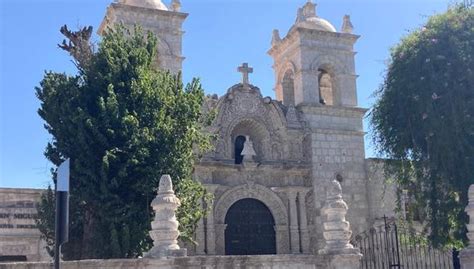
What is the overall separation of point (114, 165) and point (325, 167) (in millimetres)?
10349

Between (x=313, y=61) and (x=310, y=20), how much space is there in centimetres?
183

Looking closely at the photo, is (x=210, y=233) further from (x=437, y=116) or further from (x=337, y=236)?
(x=337, y=236)

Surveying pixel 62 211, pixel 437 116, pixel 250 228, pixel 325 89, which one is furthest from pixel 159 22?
pixel 62 211

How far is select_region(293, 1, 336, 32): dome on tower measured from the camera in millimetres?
23609

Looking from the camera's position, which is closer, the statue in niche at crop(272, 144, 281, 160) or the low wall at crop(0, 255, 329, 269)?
the low wall at crop(0, 255, 329, 269)

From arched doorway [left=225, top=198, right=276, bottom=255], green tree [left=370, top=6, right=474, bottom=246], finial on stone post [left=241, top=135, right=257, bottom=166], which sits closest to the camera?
green tree [left=370, top=6, right=474, bottom=246]

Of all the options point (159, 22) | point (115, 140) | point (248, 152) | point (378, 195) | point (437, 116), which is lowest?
point (378, 195)

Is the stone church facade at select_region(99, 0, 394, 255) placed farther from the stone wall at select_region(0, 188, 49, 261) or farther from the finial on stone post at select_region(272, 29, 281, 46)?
the stone wall at select_region(0, 188, 49, 261)

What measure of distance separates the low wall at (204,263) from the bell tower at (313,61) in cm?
1175

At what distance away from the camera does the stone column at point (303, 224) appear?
69.0 feet

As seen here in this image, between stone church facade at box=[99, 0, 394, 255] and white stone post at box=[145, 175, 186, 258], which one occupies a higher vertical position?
stone church facade at box=[99, 0, 394, 255]

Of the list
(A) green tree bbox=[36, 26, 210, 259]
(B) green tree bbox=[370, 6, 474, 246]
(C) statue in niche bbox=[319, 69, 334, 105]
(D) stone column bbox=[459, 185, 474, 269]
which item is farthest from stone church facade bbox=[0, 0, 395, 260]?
(D) stone column bbox=[459, 185, 474, 269]

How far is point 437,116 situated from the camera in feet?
50.8

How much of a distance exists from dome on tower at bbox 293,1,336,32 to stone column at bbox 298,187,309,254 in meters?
6.48
